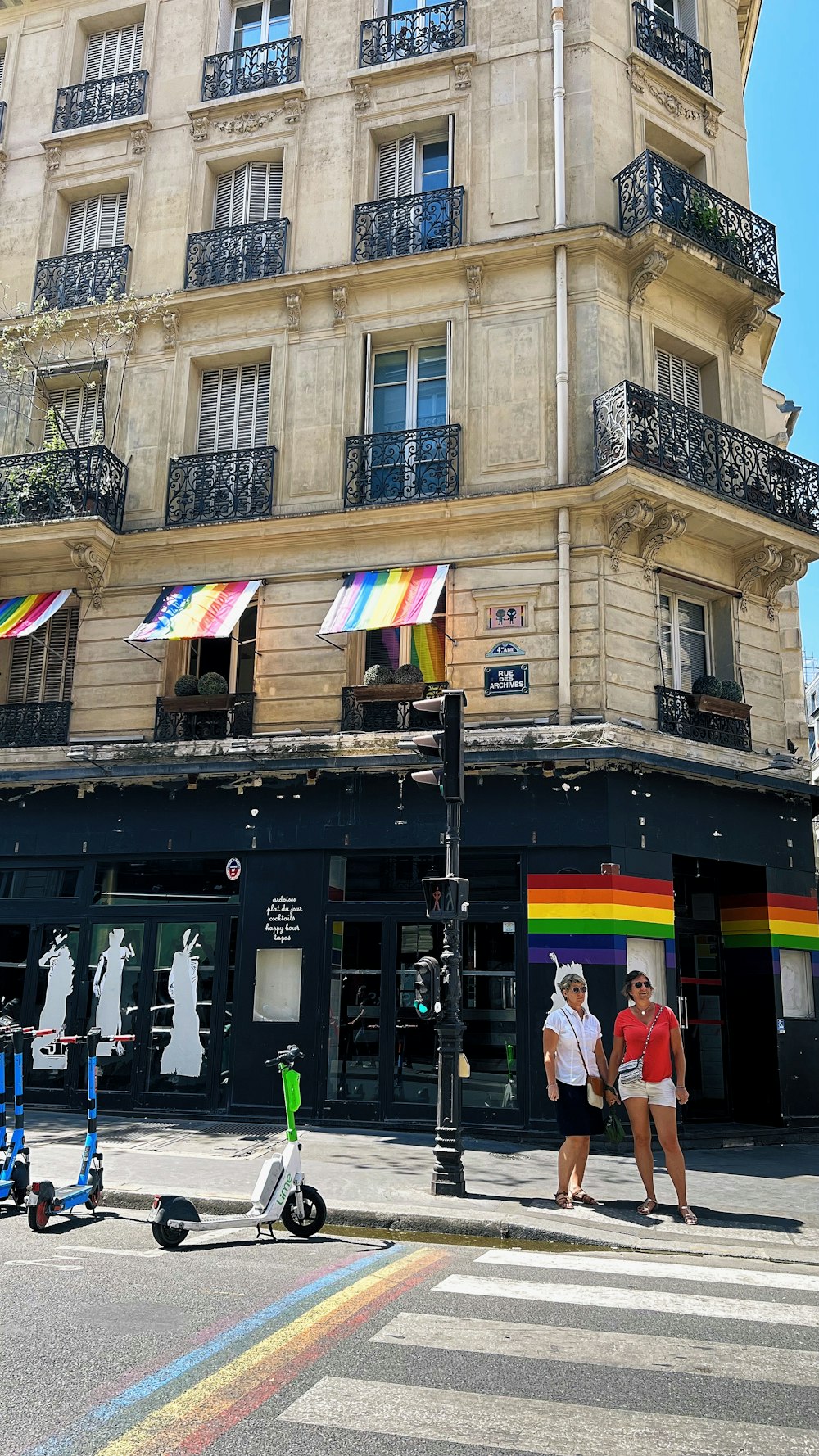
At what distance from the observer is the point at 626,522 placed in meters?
13.3

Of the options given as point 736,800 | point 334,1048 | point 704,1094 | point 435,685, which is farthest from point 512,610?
point 704,1094

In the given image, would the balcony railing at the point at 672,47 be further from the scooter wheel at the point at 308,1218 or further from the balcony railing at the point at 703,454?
the scooter wheel at the point at 308,1218

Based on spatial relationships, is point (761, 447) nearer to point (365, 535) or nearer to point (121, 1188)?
point (365, 535)

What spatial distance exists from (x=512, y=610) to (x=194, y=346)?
259 inches

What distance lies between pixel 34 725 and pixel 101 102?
1044 cm

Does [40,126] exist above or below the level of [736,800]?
above

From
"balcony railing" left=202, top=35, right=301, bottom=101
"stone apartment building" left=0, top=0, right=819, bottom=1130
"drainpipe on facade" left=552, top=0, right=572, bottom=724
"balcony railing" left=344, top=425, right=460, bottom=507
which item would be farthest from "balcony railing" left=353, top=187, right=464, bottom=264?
"balcony railing" left=202, top=35, right=301, bottom=101

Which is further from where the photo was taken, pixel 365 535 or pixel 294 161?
pixel 294 161

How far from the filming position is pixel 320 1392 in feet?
14.0

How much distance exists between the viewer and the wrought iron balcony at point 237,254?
621 inches

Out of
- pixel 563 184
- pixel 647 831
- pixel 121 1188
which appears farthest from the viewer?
pixel 563 184

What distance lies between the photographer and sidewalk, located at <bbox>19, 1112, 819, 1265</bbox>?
7.82 metres

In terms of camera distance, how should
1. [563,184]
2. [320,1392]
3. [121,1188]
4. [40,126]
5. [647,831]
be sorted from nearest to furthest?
[320,1392] < [121,1188] < [647,831] < [563,184] < [40,126]

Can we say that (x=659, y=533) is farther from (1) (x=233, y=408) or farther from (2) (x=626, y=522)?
(1) (x=233, y=408)
